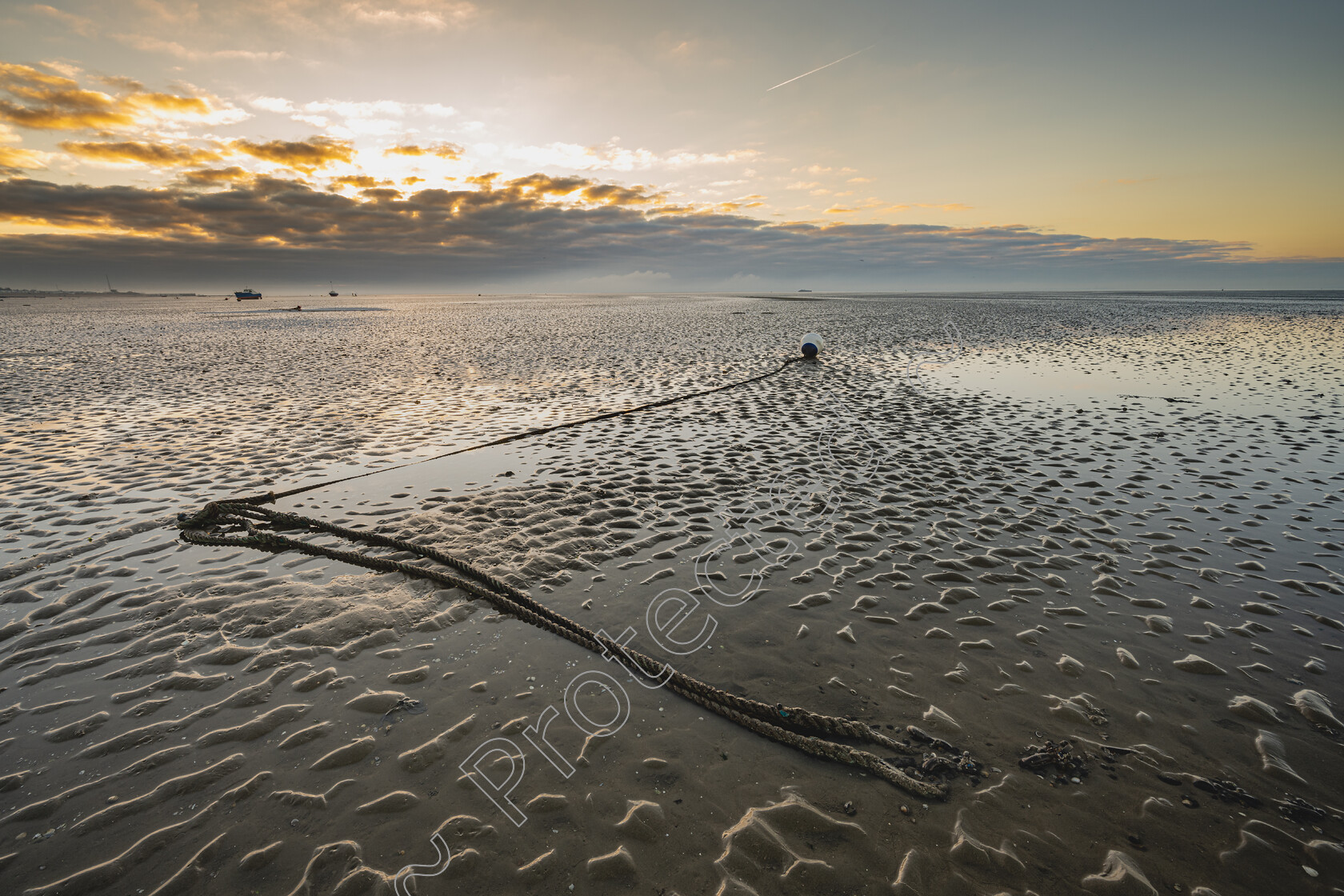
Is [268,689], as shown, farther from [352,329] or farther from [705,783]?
[352,329]

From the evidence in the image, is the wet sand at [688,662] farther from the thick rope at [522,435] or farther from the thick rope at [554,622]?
the thick rope at [522,435]

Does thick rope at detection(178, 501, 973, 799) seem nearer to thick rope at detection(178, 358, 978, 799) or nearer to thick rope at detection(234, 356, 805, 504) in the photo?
thick rope at detection(178, 358, 978, 799)

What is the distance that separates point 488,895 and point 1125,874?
4164 millimetres

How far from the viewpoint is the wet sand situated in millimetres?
3664

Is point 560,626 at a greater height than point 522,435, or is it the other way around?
point 522,435

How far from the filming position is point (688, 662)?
Answer: 568 centimetres

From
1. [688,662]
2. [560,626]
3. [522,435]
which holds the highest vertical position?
[522,435]

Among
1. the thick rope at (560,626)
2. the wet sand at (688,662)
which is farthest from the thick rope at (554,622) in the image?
the wet sand at (688,662)

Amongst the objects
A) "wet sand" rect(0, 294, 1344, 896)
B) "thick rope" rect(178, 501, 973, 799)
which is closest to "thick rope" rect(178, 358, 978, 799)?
"thick rope" rect(178, 501, 973, 799)

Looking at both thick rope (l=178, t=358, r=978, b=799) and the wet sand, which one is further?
thick rope (l=178, t=358, r=978, b=799)

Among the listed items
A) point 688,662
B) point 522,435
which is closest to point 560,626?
point 688,662

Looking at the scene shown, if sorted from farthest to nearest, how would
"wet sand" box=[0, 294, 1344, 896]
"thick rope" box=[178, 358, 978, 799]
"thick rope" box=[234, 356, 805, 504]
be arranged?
"thick rope" box=[234, 356, 805, 504]
"thick rope" box=[178, 358, 978, 799]
"wet sand" box=[0, 294, 1344, 896]

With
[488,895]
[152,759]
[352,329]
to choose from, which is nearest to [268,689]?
[152,759]

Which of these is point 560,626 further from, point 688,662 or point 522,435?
point 522,435
